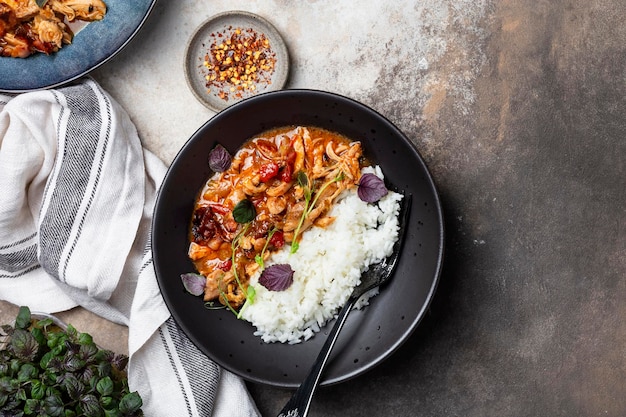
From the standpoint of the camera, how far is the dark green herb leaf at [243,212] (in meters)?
2.82

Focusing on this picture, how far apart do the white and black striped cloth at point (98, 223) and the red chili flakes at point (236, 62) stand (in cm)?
47

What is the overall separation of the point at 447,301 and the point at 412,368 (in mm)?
350

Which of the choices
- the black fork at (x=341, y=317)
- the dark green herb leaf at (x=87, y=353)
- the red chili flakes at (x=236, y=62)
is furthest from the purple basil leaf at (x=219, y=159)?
the dark green herb leaf at (x=87, y=353)

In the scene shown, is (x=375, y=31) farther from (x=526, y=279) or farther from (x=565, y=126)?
(x=526, y=279)

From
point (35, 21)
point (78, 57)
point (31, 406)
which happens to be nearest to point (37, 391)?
point (31, 406)

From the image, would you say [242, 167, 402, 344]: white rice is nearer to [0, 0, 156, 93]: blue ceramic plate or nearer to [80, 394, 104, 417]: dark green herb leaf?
[80, 394, 104, 417]: dark green herb leaf

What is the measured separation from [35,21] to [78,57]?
0.80ft

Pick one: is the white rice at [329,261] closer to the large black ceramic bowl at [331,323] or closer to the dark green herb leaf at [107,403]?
the large black ceramic bowl at [331,323]

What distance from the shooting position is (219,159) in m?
2.95

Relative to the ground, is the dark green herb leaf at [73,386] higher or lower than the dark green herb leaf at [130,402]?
higher

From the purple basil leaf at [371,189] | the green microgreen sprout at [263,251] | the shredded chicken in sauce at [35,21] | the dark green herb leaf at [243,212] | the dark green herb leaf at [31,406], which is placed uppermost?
the shredded chicken in sauce at [35,21]

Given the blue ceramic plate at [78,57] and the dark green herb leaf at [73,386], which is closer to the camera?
the dark green herb leaf at [73,386]

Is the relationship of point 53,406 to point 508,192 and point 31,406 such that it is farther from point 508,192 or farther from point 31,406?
point 508,192

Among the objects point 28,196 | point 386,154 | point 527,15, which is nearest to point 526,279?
point 386,154
